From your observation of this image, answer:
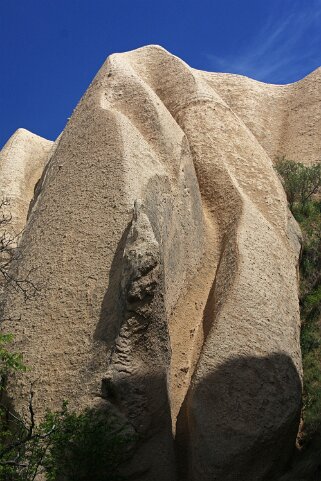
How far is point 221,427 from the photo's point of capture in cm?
1103

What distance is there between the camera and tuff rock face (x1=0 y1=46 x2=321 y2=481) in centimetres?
1091

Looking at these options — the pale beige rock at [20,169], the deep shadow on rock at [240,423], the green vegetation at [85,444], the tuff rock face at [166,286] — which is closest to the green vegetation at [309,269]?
the tuff rock face at [166,286]

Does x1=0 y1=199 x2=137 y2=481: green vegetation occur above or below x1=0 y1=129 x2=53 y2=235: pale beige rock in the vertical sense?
below

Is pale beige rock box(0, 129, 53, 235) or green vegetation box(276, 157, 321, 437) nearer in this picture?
green vegetation box(276, 157, 321, 437)

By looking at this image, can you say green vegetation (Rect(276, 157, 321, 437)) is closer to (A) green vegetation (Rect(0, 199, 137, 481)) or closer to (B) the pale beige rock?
(A) green vegetation (Rect(0, 199, 137, 481))

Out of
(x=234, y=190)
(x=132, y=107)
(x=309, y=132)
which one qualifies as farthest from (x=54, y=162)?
(x=309, y=132)

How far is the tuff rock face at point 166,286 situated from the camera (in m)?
10.9

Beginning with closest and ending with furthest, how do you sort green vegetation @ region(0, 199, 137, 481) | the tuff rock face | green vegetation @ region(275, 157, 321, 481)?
green vegetation @ region(0, 199, 137, 481) → the tuff rock face → green vegetation @ region(275, 157, 321, 481)

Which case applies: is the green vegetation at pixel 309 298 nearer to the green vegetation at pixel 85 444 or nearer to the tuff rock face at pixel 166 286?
the tuff rock face at pixel 166 286

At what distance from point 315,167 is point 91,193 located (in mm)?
7652

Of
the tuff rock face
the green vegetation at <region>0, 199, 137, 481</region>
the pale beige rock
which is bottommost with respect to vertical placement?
the green vegetation at <region>0, 199, 137, 481</region>

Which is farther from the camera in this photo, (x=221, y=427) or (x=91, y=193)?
(x=91, y=193)

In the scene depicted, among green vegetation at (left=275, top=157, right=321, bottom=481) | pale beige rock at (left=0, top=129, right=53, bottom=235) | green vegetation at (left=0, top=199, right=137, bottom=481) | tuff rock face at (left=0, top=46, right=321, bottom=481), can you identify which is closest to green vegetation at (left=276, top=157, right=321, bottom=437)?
green vegetation at (left=275, top=157, right=321, bottom=481)

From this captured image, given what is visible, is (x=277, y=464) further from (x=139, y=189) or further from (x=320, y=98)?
(x=320, y=98)
